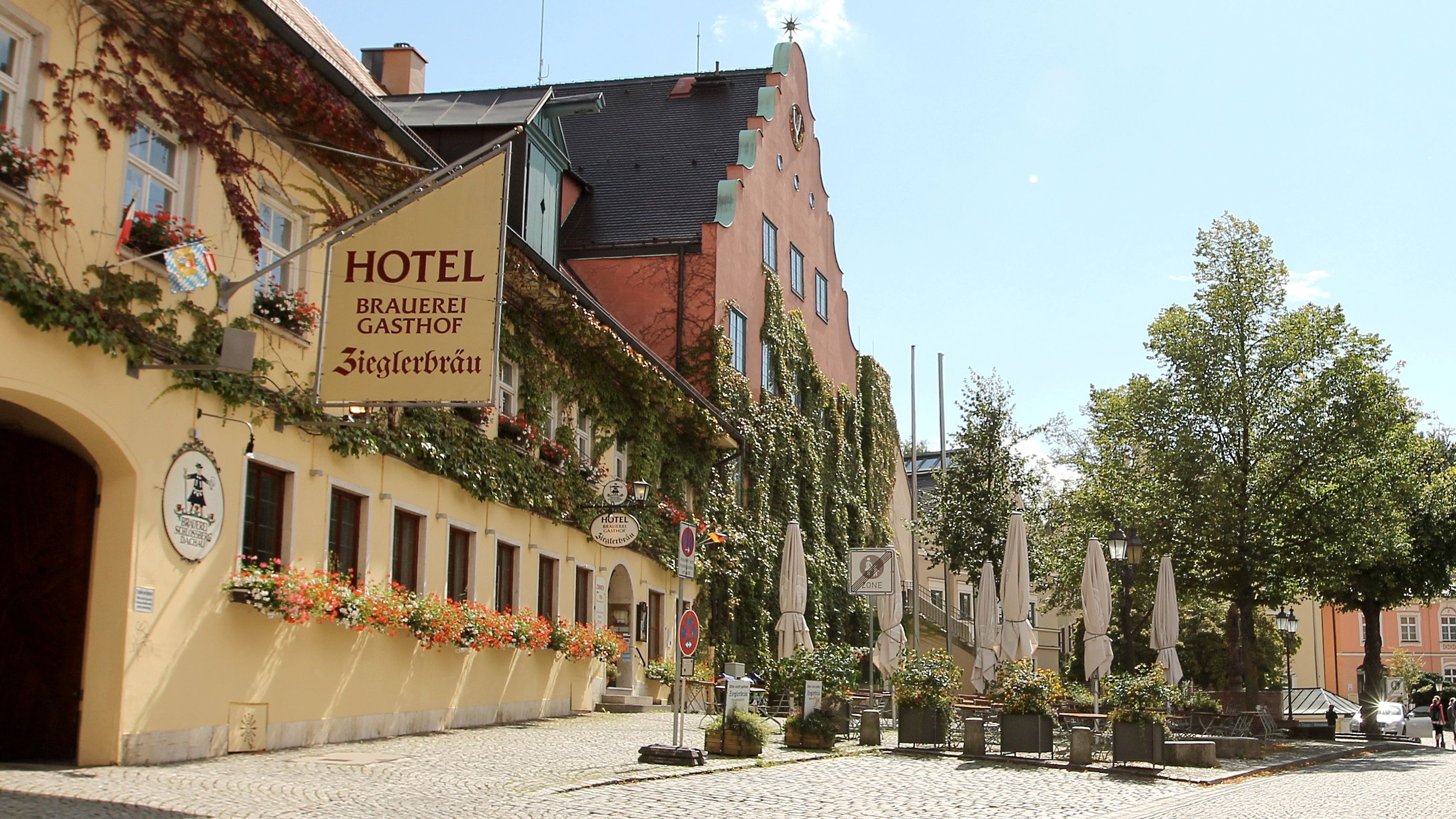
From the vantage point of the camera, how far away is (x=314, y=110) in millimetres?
14547

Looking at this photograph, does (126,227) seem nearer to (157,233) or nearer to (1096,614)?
(157,233)

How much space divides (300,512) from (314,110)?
13.8 ft

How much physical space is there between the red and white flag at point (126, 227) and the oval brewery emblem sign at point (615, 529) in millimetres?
9912

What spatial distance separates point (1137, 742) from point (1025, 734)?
1397 millimetres

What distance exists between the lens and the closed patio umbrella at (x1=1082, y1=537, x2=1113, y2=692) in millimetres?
22359

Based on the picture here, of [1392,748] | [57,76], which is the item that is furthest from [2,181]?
[1392,748]

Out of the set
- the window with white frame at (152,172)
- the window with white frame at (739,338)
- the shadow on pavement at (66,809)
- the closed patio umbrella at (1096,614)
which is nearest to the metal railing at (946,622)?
the window with white frame at (739,338)

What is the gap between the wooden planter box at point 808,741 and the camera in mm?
17891

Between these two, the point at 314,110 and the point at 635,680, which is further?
the point at 635,680

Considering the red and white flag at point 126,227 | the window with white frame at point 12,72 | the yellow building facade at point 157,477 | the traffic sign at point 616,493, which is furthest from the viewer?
the traffic sign at point 616,493

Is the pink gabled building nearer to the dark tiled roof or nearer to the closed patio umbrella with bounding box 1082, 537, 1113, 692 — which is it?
the dark tiled roof

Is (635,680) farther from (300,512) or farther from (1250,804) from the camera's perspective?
(1250,804)

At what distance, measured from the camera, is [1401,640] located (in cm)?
8312

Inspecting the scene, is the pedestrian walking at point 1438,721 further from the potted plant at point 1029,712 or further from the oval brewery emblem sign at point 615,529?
the oval brewery emblem sign at point 615,529
